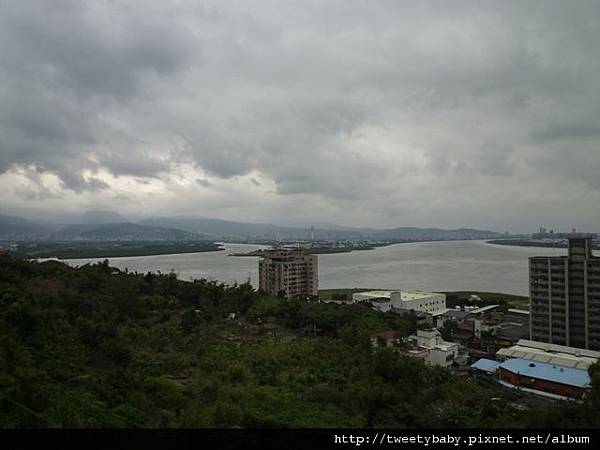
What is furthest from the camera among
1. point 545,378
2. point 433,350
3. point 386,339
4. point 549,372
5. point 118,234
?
point 118,234

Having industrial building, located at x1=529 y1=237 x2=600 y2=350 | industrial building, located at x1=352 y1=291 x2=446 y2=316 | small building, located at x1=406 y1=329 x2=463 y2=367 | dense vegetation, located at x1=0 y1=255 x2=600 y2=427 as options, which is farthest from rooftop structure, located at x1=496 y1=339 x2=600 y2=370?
industrial building, located at x1=352 y1=291 x2=446 y2=316

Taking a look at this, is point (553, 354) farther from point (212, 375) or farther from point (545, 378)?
point (212, 375)

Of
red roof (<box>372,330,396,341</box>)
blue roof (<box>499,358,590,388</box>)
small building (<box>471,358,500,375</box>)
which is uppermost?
blue roof (<box>499,358,590,388</box>)

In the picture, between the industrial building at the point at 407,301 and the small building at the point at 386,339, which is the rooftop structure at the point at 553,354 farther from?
the industrial building at the point at 407,301

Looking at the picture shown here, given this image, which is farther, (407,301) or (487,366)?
(407,301)

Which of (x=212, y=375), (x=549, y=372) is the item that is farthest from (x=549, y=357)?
(x=212, y=375)

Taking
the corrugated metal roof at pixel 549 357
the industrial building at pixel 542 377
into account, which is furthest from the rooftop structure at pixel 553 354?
the industrial building at pixel 542 377

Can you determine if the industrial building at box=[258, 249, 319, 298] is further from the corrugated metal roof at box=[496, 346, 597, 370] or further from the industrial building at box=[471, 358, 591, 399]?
the industrial building at box=[471, 358, 591, 399]
